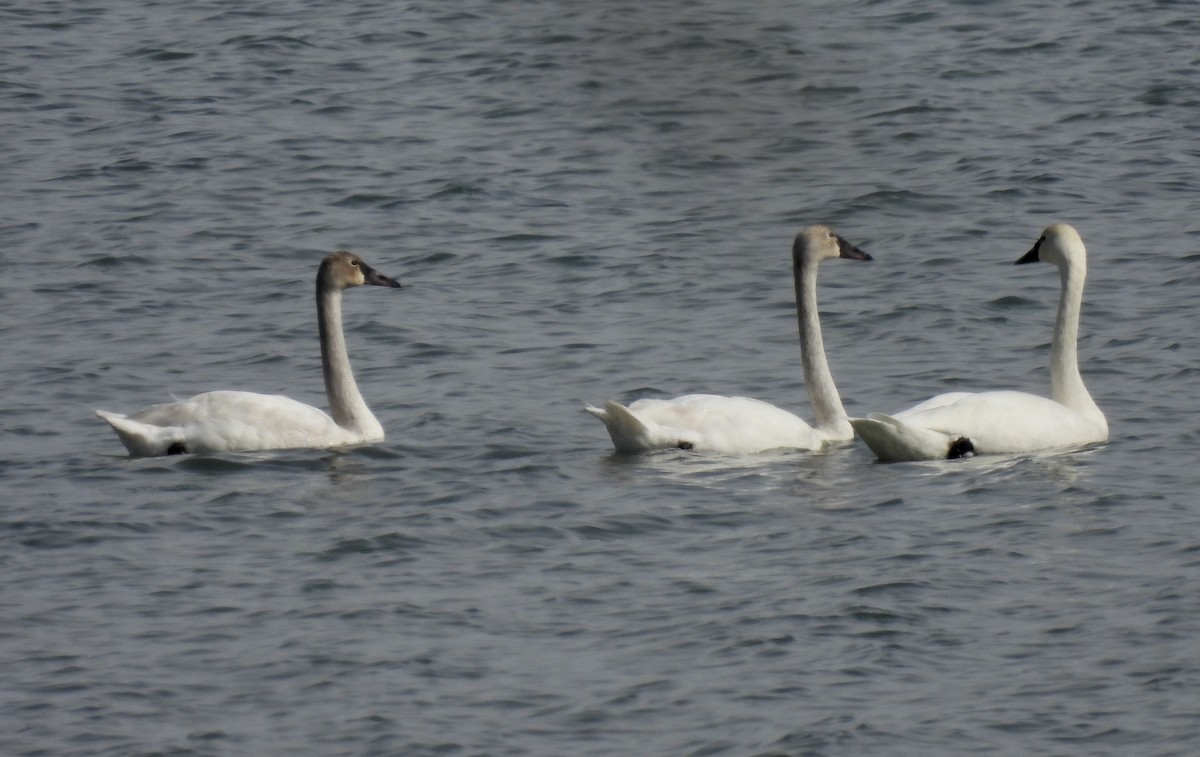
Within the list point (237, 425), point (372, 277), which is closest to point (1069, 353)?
point (372, 277)

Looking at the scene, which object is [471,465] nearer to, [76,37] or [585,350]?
[585,350]

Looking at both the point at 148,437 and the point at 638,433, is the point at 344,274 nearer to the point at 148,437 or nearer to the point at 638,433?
the point at 148,437

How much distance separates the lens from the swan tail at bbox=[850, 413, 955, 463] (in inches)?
367

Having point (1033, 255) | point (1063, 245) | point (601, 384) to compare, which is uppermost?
point (1063, 245)

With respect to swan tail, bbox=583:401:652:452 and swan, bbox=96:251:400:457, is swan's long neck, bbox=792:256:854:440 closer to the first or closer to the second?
swan tail, bbox=583:401:652:452

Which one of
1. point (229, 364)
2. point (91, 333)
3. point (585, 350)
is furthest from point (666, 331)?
point (91, 333)

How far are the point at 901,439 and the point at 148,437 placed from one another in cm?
357

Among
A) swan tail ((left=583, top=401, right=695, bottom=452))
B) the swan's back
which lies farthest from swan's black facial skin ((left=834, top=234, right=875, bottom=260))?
the swan's back

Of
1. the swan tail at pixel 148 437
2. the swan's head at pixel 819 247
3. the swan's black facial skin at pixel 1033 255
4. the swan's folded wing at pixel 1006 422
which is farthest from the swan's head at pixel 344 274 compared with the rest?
the swan's black facial skin at pixel 1033 255

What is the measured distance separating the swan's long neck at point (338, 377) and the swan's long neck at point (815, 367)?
86.5 inches

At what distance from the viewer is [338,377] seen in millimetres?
10789

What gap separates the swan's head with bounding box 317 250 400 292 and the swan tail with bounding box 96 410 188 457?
4.89 ft

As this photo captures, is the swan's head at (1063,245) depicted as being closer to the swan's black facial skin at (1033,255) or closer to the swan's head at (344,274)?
the swan's black facial skin at (1033,255)

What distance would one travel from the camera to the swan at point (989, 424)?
9438mm
